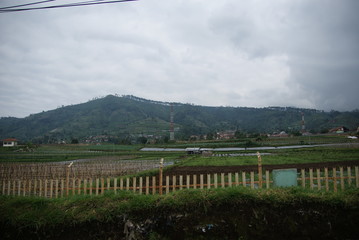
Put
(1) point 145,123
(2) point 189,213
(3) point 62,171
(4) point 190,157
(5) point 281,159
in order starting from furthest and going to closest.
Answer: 1. (1) point 145,123
2. (4) point 190,157
3. (5) point 281,159
4. (3) point 62,171
5. (2) point 189,213

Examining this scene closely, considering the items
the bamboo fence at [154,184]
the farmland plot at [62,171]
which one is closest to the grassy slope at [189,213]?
the bamboo fence at [154,184]

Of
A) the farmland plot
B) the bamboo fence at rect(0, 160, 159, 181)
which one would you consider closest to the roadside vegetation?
the farmland plot

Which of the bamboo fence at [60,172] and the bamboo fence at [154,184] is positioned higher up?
the bamboo fence at [154,184]

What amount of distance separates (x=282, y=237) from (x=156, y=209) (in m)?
2.88

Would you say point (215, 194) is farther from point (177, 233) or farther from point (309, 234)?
point (309, 234)

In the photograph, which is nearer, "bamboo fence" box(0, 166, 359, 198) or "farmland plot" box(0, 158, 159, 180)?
"bamboo fence" box(0, 166, 359, 198)

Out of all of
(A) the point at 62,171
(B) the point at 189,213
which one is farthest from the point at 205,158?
(B) the point at 189,213

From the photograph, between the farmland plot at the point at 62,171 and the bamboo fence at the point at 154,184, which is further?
the farmland plot at the point at 62,171

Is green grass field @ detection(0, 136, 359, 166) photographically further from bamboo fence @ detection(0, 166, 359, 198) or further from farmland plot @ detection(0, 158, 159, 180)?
bamboo fence @ detection(0, 166, 359, 198)

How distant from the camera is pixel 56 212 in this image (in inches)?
202

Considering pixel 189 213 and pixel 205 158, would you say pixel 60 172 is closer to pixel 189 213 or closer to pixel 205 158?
pixel 205 158

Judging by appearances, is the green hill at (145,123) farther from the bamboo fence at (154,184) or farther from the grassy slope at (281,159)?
the bamboo fence at (154,184)

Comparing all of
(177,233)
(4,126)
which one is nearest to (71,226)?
(177,233)

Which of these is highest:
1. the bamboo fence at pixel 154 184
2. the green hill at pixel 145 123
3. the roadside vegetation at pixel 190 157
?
the green hill at pixel 145 123
